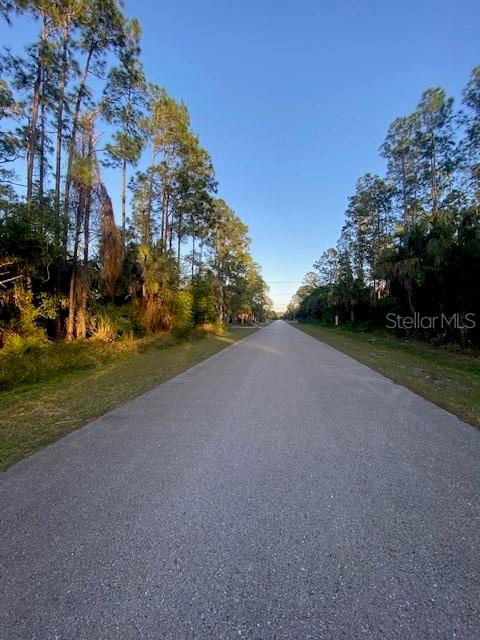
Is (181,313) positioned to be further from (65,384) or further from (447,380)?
(447,380)

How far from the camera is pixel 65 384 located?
6938 millimetres

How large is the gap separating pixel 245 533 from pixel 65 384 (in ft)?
20.7

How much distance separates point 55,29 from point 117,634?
765 inches

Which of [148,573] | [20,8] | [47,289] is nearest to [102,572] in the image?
[148,573]

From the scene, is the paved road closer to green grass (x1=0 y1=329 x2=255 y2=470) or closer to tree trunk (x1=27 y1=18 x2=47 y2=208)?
green grass (x1=0 y1=329 x2=255 y2=470)

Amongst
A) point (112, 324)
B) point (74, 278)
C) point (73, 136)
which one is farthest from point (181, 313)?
point (73, 136)

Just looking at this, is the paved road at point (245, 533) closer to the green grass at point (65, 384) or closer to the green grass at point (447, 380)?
the green grass at point (65, 384)

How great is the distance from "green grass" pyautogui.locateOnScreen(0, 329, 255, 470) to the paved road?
0.60 m

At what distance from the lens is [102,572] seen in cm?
176

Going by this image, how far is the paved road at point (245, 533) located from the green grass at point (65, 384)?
0.60 meters

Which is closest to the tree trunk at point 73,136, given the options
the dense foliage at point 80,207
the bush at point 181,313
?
the dense foliage at point 80,207

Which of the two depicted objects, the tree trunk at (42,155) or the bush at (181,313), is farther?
the bush at (181,313)

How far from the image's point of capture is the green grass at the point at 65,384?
13.4ft

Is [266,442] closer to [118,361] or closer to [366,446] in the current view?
[366,446]
